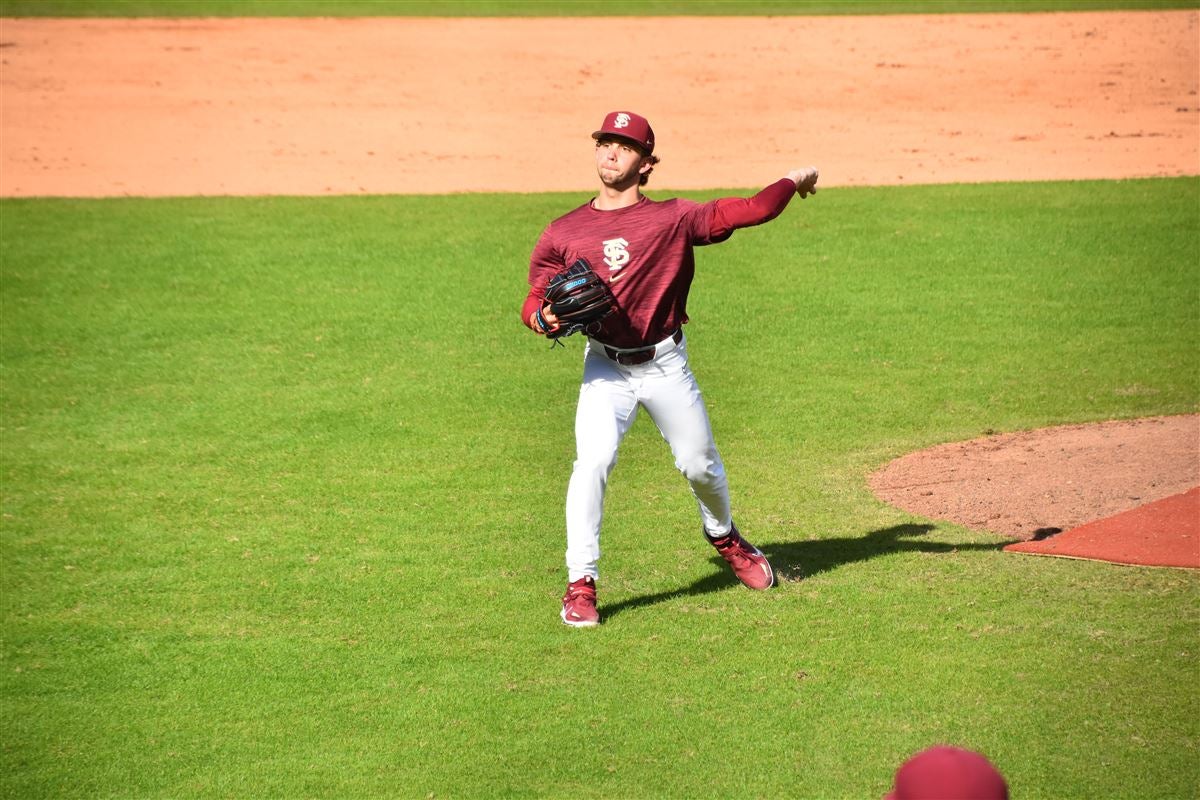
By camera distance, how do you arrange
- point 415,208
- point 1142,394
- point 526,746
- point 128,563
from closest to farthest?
point 526,746
point 128,563
point 1142,394
point 415,208

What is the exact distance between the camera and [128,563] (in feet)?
21.8

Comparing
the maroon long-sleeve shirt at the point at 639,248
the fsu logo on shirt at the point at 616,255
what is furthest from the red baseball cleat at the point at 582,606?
the fsu logo on shirt at the point at 616,255

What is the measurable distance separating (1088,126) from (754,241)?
639 centimetres

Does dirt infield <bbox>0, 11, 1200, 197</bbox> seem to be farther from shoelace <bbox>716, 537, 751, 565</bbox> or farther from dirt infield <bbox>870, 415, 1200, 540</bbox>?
shoelace <bbox>716, 537, 751, 565</bbox>

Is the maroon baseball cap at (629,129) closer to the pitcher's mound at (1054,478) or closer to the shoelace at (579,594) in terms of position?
the shoelace at (579,594)

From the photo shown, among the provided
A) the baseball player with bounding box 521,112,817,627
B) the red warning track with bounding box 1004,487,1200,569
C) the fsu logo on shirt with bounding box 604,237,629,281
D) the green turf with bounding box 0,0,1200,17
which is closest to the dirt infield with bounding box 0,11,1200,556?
the green turf with bounding box 0,0,1200,17

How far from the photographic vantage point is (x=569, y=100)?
18.1m

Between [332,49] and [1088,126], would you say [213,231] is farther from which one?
[1088,126]

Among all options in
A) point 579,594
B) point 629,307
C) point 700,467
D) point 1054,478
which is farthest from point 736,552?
point 1054,478

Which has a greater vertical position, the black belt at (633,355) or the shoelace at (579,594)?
the black belt at (633,355)

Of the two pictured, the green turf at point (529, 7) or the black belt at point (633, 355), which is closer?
the black belt at point (633, 355)

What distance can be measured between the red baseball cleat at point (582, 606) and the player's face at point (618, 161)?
168cm

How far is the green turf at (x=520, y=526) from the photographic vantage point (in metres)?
4.85

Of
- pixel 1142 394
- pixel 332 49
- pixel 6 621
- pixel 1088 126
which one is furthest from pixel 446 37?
pixel 6 621
